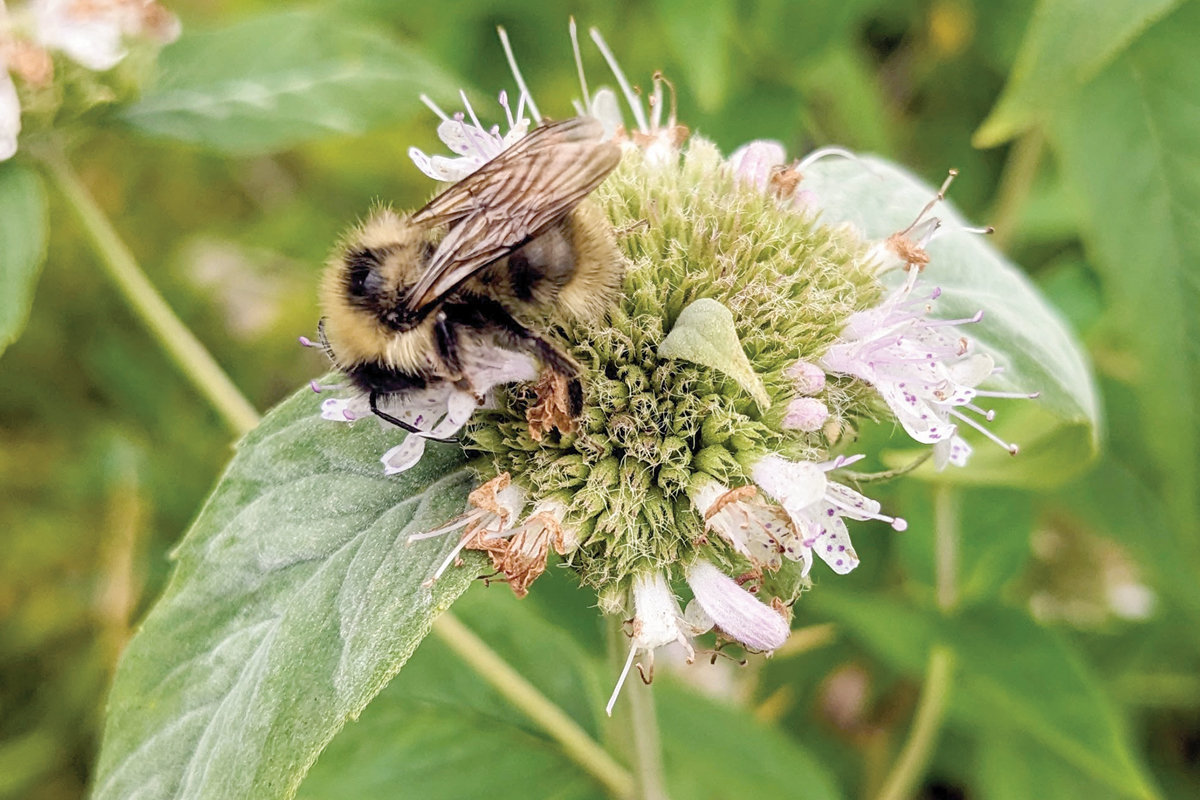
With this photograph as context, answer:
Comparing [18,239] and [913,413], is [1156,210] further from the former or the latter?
[18,239]

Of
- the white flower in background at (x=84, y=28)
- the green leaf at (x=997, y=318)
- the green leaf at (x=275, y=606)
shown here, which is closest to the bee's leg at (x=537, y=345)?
the green leaf at (x=275, y=606)

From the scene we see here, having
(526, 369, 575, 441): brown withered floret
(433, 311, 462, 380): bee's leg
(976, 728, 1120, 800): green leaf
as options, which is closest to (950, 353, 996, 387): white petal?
(526, 369, 575, 441): brown withered floret

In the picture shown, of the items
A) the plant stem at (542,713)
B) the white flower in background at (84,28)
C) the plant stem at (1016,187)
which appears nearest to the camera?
the plant stem at (542,713)

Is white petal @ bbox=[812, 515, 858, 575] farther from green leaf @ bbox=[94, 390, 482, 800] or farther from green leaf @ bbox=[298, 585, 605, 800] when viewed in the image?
green leaf @ bbox=[298, 585, 605, 800]

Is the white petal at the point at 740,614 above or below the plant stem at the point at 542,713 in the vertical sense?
above

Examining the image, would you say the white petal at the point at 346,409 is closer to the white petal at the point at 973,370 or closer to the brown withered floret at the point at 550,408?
the brown withered floret at the point at 550,408

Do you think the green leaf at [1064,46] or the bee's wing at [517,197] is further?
the green leaf at [1064,46]

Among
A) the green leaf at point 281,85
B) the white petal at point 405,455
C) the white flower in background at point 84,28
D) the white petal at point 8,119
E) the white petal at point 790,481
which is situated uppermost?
the white flower in background at point 84,28
